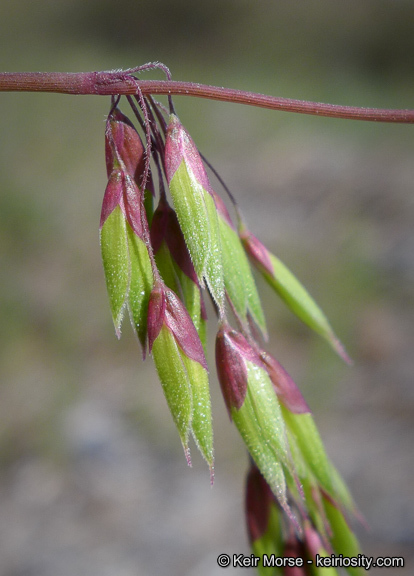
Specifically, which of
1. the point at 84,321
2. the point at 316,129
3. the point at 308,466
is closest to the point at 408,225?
the point at 316,129

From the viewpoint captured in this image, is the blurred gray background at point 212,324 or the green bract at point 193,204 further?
the blurred gray background at point 212,324

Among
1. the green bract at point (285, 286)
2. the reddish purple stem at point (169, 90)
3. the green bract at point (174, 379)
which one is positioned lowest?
the green bract at point (174, 379)

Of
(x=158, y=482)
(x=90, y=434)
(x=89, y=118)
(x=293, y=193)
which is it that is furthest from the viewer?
(x=89, y=118)

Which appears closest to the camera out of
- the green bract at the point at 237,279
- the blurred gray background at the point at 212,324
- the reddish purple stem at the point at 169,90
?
the reddish purple stem at the point at 169,90

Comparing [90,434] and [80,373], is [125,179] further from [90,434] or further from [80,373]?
[80,373]

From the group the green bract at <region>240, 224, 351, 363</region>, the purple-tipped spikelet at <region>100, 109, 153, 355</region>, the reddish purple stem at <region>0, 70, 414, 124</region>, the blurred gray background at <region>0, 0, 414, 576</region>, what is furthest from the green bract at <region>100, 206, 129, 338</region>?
the blurred gray background at <region>0, 0, 414, 576</region>

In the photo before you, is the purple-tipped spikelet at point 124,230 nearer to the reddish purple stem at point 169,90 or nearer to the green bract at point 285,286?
the reddish purple stem at point 169,90

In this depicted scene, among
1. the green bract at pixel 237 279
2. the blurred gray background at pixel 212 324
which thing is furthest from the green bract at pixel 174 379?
the blurred gray background at pixel 212 324
